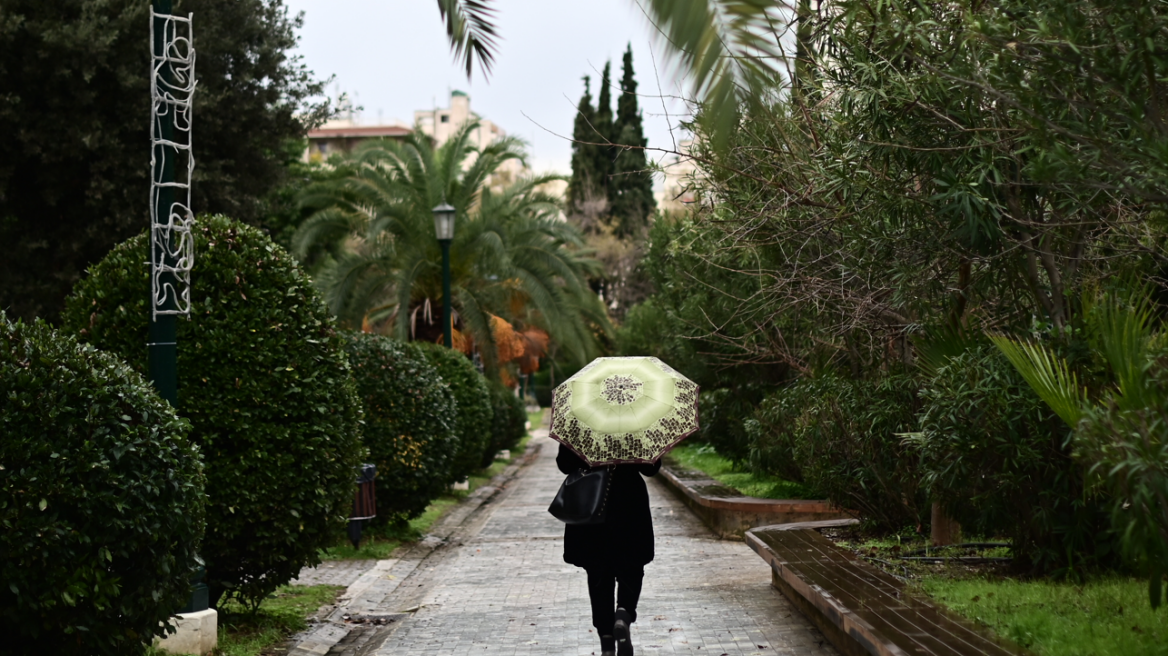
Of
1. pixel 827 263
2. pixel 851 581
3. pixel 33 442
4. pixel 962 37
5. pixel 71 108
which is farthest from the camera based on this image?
pixel 71 108

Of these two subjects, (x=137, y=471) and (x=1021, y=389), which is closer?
(x=137, y=471)

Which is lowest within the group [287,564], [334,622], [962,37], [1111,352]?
[334,622]

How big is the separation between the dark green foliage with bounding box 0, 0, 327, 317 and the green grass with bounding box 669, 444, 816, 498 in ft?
33.2

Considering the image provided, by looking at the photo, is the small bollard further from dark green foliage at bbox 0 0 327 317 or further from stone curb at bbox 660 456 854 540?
dark green foliage at bbox 0 0 327 317

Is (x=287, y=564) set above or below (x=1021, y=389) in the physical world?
below

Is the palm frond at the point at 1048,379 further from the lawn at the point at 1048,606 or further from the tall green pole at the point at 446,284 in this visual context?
the tall green pole at the point at 446,284

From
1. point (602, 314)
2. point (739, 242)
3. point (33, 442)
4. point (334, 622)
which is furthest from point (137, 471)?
point (602, 314)

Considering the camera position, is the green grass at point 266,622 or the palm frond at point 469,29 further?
the green grass at point 266,622

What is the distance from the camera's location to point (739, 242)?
1062 cm

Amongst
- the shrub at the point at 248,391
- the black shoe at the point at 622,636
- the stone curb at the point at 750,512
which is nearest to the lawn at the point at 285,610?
the shrub at the point at 248,391

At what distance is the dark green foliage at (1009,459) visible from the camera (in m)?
6.78

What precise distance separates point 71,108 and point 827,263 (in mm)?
12961

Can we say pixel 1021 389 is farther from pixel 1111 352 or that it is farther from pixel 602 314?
pixel 602 314

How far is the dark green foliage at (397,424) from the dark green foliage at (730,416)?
7801 millimetres
